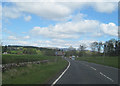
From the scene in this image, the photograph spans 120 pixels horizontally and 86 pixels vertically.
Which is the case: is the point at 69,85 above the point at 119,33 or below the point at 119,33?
below

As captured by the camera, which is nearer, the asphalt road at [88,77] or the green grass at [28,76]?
the green grass at [28,76]

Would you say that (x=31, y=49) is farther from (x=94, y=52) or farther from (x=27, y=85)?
(x=27, y=85)

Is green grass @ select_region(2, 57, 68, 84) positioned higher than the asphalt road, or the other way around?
green grass @ select_region(2, 57, 68, 84)

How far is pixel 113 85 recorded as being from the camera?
10844 millimetres

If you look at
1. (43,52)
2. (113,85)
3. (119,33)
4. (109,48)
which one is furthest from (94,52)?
(113,85)

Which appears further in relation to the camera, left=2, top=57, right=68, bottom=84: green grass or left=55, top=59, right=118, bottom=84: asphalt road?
left=55, top=59, right=118, bottom=84: asphalt road

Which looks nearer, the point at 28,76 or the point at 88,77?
the point at 28,76

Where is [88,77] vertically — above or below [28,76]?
below

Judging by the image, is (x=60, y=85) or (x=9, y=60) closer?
(x=60, y=85)

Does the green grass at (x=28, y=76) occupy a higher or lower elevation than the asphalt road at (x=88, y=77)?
higher

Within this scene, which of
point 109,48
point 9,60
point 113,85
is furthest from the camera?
point 109,48

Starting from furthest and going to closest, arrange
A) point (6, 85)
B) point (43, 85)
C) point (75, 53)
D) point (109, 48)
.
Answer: point (75, 53)
point (109, 48)
point (43, 85)
point (6, 85)

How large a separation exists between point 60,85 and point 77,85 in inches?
42.0

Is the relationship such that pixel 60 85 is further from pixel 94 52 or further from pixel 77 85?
pixel 94 52
